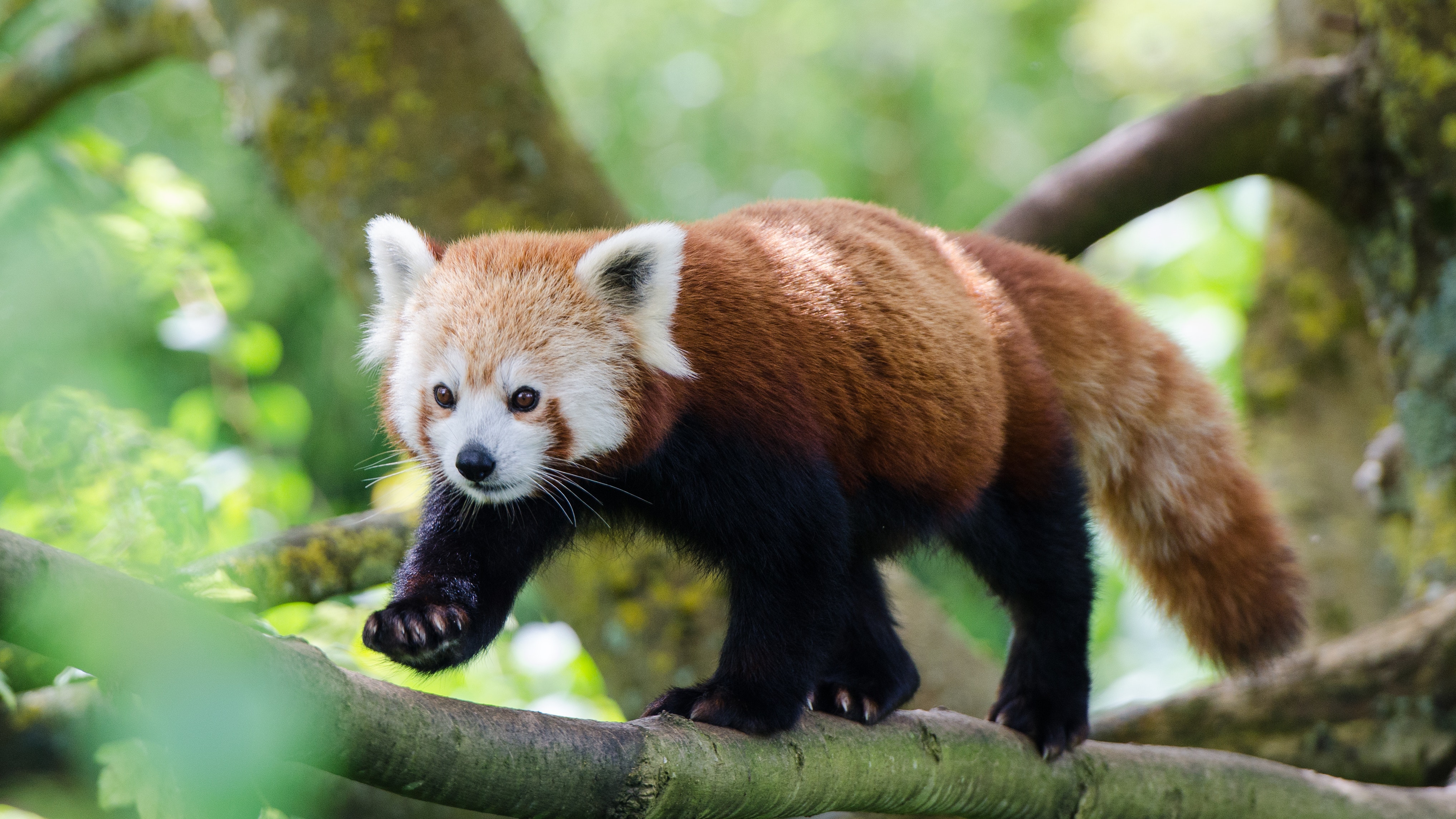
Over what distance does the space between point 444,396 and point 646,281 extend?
1.27 feet

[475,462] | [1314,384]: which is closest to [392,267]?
[475,462]

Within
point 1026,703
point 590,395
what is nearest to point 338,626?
point 590,395

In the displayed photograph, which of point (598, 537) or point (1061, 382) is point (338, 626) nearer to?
point (598, 537)

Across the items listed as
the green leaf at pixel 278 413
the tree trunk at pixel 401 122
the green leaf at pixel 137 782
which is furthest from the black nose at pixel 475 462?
the green leaf at pixel 278 413

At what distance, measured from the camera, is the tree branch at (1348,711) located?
9.87 ft

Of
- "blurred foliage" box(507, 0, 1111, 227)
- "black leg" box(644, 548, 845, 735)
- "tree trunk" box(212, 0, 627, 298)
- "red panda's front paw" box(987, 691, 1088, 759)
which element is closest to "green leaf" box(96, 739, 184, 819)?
"black leg" box(644, 548, 845, 735)

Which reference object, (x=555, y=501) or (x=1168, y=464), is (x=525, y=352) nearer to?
(x=555, y=501)

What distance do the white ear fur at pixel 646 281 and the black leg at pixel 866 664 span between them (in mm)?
637

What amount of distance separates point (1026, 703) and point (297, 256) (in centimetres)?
591

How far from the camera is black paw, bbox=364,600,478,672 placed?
6.14 feet

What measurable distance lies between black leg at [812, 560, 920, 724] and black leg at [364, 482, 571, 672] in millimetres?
626

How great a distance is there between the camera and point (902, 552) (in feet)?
8.07

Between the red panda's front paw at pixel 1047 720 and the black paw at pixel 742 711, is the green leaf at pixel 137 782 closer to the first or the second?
the black paw at pixel 742 711

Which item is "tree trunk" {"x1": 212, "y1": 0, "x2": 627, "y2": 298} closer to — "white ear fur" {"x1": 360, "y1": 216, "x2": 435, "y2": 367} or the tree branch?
"white ear fur" {"x1": 360, "y1": 216, "x2": 435, "y2": 367}
